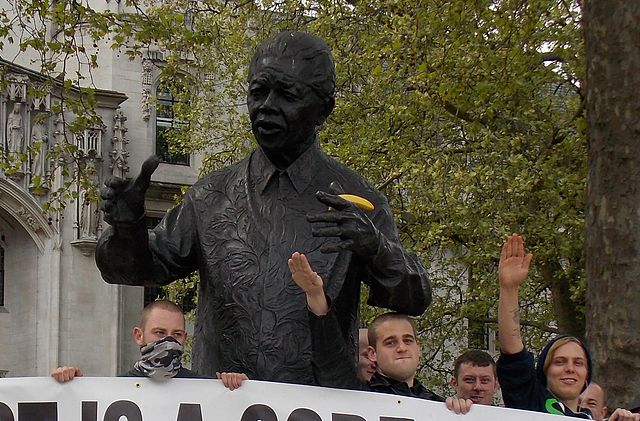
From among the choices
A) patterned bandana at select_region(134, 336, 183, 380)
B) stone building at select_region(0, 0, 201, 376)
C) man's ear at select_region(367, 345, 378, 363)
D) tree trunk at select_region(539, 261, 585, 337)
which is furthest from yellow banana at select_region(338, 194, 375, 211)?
stone building at select_region(0, 0, 201, 376)

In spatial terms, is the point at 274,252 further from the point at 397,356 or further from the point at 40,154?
the point at 40,154

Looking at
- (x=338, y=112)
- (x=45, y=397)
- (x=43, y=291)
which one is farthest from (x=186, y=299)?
(x=45, y=397)

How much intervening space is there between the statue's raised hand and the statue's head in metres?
0.37

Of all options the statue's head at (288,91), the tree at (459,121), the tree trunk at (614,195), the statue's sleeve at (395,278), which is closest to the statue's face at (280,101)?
the statue's head at (288,91)

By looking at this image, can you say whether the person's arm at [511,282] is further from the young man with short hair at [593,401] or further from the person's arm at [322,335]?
the young man with short hair at [593,401]

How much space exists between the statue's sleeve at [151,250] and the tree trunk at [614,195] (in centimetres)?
596

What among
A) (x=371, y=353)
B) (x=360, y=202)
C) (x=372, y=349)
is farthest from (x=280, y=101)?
(x=371, y=353)

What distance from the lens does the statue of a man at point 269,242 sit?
14.0ft

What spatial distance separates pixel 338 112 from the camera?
18203 mm

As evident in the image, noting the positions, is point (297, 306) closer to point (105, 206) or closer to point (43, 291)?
point (105, 206)

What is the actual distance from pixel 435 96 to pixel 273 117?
12.2m

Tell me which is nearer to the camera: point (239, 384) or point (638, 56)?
Answer: point (239, 384)

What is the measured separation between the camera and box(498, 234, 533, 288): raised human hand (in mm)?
5098

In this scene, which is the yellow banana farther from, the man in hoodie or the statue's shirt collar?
the man in hoodie
